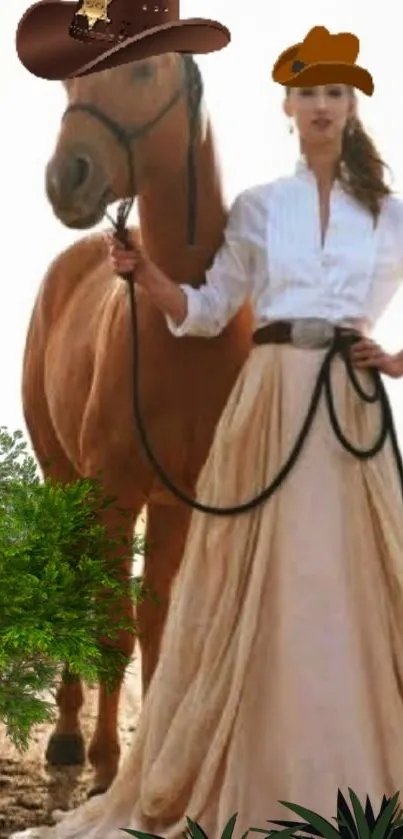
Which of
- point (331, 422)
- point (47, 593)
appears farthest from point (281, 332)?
point (47, 593)

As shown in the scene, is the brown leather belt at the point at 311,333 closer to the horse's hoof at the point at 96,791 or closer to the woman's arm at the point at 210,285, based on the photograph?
the woman's arm at the point at 210,285

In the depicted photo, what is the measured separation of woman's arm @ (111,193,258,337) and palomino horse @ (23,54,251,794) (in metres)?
0.05

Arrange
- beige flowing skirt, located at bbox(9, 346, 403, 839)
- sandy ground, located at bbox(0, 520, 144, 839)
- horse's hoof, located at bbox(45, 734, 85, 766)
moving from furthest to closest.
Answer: horse's hoof, located at bbox(45, 734, 85, 766) < sandy ground, located at bbox(0, 520, 144, 839) < beige flowing skirt, located at bbox(9, 346, 403, 839)

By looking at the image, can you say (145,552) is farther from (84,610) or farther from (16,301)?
(16,301)

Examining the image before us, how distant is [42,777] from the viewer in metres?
1.50

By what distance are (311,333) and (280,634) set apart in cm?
31

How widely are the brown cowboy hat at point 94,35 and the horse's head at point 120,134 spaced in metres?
0.02

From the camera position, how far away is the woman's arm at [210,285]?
1240 mm

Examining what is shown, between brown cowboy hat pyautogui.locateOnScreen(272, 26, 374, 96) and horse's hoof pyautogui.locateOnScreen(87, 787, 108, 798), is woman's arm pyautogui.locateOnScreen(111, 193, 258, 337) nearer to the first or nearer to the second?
brown cowboy hat pyautogui.locateOnScreen(272, 26, 374, 96)

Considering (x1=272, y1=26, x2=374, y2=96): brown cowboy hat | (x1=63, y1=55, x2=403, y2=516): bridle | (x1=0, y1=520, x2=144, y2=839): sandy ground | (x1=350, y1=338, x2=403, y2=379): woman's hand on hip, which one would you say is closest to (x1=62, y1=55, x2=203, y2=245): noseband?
(x1=63, y1=55, x2=403, y2=516): bridle

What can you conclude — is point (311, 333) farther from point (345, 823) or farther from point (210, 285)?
point (345, 823)

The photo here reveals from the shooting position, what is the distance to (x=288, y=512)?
3.92 ft

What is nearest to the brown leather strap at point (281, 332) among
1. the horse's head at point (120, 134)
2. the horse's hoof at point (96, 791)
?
the horse's head at point (120, 134)

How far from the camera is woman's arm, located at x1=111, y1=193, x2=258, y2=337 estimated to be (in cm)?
124
